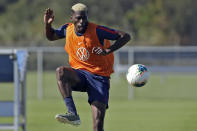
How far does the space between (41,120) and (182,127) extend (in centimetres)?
348

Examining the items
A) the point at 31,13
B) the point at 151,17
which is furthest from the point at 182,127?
the point at 31,13

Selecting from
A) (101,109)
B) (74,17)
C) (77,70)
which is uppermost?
(74,17)

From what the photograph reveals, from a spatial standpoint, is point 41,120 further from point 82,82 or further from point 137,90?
point 137,90

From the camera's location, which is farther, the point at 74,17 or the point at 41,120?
the point at 41,120

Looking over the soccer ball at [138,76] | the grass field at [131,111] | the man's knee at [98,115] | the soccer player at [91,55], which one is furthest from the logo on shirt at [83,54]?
the grass field at [131,111]

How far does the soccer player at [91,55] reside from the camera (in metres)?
8.00

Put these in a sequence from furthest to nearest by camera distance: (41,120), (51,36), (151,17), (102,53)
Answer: (151,17), (41,120), (51,36), (102,53)

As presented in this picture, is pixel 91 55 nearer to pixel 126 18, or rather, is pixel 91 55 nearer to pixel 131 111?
pixel 131 111

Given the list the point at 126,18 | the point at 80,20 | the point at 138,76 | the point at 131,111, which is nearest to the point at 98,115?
the point at 138,76

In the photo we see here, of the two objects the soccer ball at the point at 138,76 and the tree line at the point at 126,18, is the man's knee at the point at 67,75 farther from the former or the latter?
the tree line at the point at 126,18

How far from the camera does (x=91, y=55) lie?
820cm

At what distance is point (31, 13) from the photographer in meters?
50.6

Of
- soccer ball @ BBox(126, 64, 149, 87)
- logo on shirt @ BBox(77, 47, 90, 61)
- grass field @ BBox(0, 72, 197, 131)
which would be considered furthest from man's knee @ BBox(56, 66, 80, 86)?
grass field @ BBox(0, 72, 197, 131)

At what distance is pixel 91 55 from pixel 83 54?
0.37ft
